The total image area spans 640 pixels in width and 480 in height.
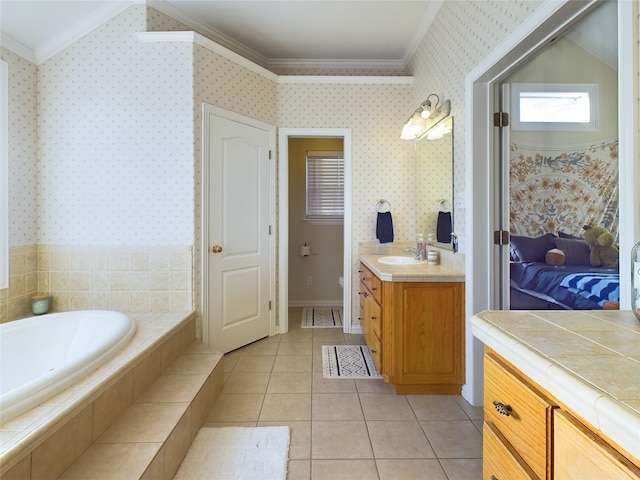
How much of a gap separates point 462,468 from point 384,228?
1.97m

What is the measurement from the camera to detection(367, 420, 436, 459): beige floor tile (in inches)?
59.9

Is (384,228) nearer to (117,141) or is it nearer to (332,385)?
(332,385)

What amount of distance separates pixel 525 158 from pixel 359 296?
6.31 ft

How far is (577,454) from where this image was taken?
0.55m

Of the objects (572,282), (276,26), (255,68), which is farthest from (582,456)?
(276,26)

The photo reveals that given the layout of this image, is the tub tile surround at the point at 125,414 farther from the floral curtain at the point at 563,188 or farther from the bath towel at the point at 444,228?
the floral curtain at the point at 563,188

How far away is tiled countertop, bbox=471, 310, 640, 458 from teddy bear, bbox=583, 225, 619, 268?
0.51 m

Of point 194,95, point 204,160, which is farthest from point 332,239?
point 194,95

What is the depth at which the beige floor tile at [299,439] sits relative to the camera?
151cm

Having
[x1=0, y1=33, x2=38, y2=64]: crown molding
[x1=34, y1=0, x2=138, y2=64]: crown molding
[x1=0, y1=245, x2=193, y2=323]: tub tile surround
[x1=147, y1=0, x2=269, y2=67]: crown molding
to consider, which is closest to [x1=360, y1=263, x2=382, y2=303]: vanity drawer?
[x1=0, y1=245, x2=193, y2=323]: tub tile surround

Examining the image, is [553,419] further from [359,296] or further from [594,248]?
[359,296]

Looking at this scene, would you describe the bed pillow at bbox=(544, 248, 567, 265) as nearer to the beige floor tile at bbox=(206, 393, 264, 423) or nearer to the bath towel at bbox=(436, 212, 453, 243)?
the bath towel at bbox=(436, 212, 453, 243)

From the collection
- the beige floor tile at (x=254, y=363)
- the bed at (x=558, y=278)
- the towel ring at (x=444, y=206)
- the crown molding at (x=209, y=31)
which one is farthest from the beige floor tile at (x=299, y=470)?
the crown molding at (x=209, y=31)

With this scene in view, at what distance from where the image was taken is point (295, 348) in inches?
111
